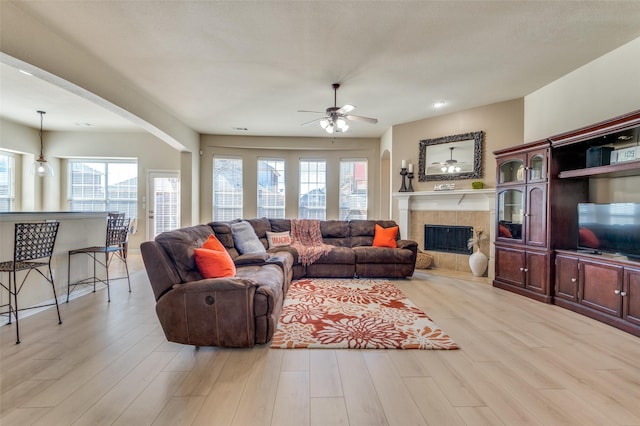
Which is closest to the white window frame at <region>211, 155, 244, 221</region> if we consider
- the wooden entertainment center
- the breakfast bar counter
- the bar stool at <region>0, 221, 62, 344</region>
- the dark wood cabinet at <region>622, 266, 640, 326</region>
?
the breakfast bar counter

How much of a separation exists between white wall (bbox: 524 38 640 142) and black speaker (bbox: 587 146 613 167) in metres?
0.37

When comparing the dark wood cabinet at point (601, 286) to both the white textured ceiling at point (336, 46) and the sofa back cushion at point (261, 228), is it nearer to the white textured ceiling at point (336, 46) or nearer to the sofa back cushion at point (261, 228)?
the white textured ceiling at point (336, 46)

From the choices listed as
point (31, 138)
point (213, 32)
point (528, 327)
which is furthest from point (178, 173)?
point (528, 327)

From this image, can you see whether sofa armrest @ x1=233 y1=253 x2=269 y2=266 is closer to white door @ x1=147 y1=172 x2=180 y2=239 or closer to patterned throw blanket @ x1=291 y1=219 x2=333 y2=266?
patterned throw blanket @ x1=291 y1=219 x2=333 y2=266

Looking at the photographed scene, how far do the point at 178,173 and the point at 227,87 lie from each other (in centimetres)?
366

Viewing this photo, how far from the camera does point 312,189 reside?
274 inches

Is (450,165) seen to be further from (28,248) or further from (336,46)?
(28,248)

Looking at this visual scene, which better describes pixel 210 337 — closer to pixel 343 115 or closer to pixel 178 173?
pixel 343 115

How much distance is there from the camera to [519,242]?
12.6 feet

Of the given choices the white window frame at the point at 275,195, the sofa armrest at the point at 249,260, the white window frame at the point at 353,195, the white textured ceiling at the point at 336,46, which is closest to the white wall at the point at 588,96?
the white textured ceiling at the point at 336,46

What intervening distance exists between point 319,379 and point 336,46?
3.07 meters

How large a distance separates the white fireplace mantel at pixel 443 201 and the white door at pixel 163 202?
5.21 meters

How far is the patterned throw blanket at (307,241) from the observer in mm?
4398

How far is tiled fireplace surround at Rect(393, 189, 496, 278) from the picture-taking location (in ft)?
15.6
